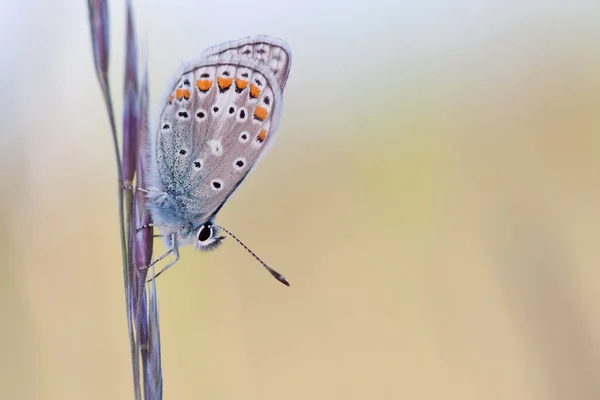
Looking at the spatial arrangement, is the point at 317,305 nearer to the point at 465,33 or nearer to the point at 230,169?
the point at 230,169

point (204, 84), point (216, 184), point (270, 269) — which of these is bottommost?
point (270, 269)

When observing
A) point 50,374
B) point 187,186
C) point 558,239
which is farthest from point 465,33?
point 50,374

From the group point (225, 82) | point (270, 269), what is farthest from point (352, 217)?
point (225, 82)

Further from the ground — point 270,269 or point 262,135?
point 262,135

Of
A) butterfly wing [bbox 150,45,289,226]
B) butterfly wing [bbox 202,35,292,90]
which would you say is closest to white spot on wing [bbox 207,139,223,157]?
butterfly wing [bbox 150,45,289,226]

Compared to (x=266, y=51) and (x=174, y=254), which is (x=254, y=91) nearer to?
(x=266, y=51)

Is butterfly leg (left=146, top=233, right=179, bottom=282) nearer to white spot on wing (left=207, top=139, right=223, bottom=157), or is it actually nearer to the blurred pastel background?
the blurred pastel background
